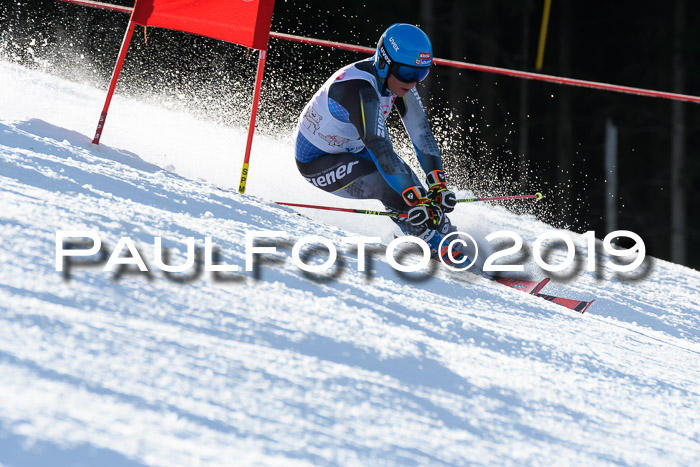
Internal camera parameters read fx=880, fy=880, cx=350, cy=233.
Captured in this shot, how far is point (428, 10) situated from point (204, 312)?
12.4 meters

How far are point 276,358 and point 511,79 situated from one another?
1515 cm

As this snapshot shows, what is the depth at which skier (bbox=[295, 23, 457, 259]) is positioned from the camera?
12.3 ft

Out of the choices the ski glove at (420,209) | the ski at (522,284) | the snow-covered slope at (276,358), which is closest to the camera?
the snow-covered slope at (276,358)

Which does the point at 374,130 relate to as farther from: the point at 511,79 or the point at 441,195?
the point at 511,79

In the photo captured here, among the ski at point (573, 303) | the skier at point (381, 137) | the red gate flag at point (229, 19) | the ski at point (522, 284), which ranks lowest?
the ski at point (573, 303)

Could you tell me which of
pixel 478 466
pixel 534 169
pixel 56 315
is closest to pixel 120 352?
pixel 56 315

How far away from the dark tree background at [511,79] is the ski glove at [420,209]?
482cm

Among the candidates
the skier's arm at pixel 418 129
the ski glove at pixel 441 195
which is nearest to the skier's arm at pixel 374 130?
the ski glove at pixel 441 195

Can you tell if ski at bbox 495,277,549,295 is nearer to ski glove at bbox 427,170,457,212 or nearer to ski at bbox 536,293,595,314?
ski at bbox 536,293,595,314

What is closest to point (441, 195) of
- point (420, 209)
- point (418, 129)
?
point (420, 209)

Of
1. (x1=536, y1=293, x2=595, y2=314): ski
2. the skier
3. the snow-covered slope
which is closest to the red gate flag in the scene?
the skier

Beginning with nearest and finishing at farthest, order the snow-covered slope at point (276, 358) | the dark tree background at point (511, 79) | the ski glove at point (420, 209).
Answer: the snow-covered slope at point (276, 358) < the ski glove at point (420, 209) < the dark tree background at point (511, 79)

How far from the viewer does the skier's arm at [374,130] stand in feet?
12.3

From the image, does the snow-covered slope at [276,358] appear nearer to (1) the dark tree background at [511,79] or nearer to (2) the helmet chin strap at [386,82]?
(2) the helmet chin strap at [386,82]
